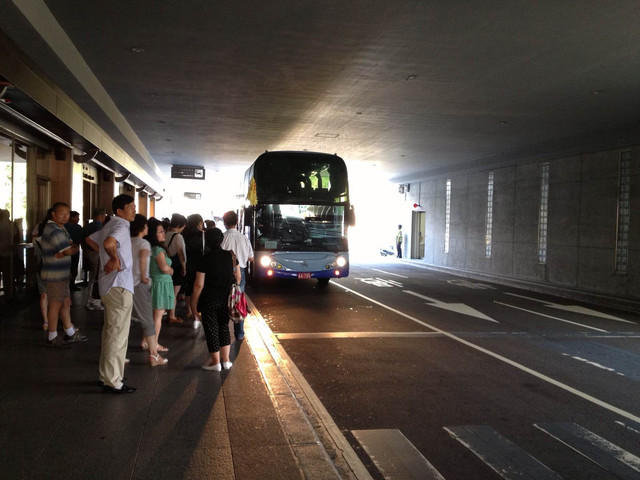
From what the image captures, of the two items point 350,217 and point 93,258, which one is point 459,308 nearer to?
point 350,217

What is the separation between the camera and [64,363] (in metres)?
6.60

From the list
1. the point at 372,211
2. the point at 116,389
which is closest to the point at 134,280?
the point at 116,389

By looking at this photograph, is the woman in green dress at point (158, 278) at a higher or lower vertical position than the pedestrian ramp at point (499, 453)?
higher

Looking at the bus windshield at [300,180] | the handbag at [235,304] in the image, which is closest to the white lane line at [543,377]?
the handbag at [235,304]

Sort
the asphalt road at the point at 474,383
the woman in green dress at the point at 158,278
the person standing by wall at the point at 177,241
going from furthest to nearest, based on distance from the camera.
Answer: the person standing by wall at the point at 177,241 < the woman in green dress at the point at 158,278 < the asphalt road at the point at 474,383

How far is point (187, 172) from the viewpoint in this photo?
2850 cm

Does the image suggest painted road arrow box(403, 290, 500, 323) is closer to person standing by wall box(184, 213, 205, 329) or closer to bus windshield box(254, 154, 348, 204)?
bus windshield box(254, 154, 348, 204)

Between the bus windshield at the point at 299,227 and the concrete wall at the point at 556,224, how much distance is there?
821cm

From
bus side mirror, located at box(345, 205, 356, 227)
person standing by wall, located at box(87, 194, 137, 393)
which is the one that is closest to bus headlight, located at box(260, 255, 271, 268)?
bus side mirror, located at box(345, 205, 356, 227)

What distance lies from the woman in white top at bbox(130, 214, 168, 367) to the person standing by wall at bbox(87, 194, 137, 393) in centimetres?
71

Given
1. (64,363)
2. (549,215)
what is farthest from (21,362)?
(549,215)

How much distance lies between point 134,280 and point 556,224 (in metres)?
16.0

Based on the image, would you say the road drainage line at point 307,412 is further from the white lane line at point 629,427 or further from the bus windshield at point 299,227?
the bus windshield at point 299,227

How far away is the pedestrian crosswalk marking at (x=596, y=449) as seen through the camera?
415 centimetres
